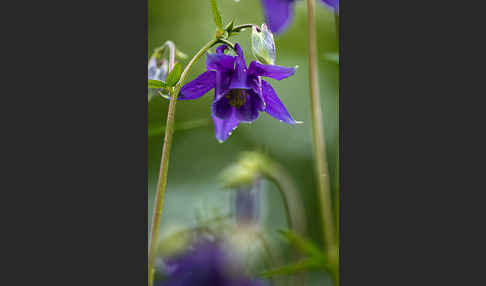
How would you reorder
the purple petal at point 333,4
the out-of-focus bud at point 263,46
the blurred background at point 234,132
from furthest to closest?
the purple petal at point 333,4 < the blurred background at point 234,132 < the out-of-focus bud at point 263,46

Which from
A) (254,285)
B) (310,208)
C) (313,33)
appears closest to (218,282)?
(254,285)

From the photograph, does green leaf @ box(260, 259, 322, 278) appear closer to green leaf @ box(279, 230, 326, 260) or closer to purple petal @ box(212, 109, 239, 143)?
green leaf @ box(279, 230, 326, 260)

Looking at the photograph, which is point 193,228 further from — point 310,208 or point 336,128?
point 336,128

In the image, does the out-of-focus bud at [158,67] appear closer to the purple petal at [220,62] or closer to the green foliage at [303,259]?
the purple petal at [220,62]

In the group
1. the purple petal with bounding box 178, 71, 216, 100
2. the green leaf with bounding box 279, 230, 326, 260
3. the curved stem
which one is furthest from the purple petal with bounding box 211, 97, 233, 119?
the green leaf with bounding box 279, 230, 326, 260

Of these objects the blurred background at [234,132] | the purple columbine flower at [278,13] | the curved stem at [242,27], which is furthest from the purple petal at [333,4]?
the curved stem at [242,27]
